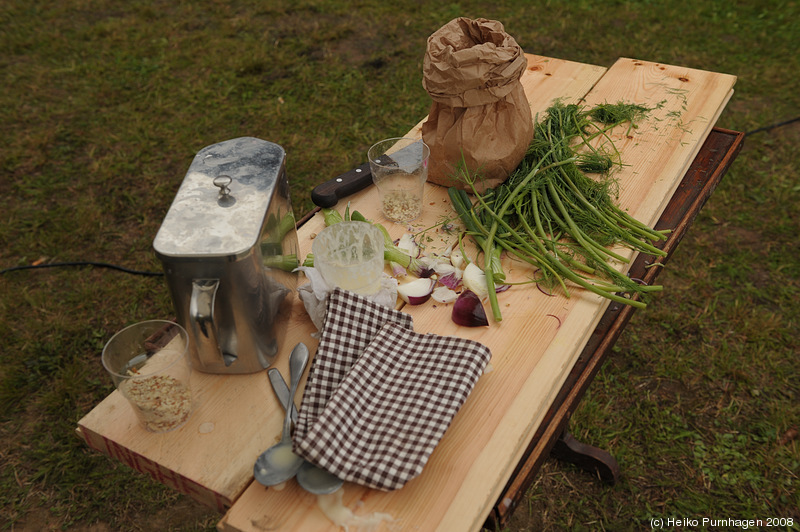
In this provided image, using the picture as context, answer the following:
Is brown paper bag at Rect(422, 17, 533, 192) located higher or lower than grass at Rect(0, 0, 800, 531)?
higher

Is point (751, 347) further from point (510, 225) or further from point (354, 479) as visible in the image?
point (354, 479)

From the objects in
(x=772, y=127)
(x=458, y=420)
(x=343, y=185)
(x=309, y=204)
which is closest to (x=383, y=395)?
(x=458, y=420)

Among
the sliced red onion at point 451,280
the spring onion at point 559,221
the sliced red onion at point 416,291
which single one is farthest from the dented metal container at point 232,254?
the spring onion at point 559,221

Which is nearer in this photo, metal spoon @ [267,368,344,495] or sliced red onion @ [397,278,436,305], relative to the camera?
metal spoon @ [267,368,344,495]

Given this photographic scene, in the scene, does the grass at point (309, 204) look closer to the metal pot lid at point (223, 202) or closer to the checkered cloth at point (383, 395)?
the checkered cloth at point (383, 395)

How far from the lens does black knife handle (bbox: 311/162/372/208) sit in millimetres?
1733

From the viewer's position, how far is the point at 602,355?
1581 mm

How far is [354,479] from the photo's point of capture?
107cm

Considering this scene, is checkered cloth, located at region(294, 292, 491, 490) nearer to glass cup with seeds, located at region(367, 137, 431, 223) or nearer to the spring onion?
the spring onion

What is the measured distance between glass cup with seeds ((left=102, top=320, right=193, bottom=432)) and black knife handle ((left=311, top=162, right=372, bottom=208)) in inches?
23.1

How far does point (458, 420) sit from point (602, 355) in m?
0.55

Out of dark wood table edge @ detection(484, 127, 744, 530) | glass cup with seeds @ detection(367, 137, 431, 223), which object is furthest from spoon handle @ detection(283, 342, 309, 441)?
glass cup with seeds @ detection(367, 137, 431, 223)

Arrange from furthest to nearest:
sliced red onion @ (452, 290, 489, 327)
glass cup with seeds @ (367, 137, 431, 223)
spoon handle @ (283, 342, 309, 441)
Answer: glass cup with seeds @ (367, 137, 431, 223)
sliced red onion @ (452, 290, 489, 327)
spoon handle @ (283, 342, 309, 441)

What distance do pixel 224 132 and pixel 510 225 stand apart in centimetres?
235
